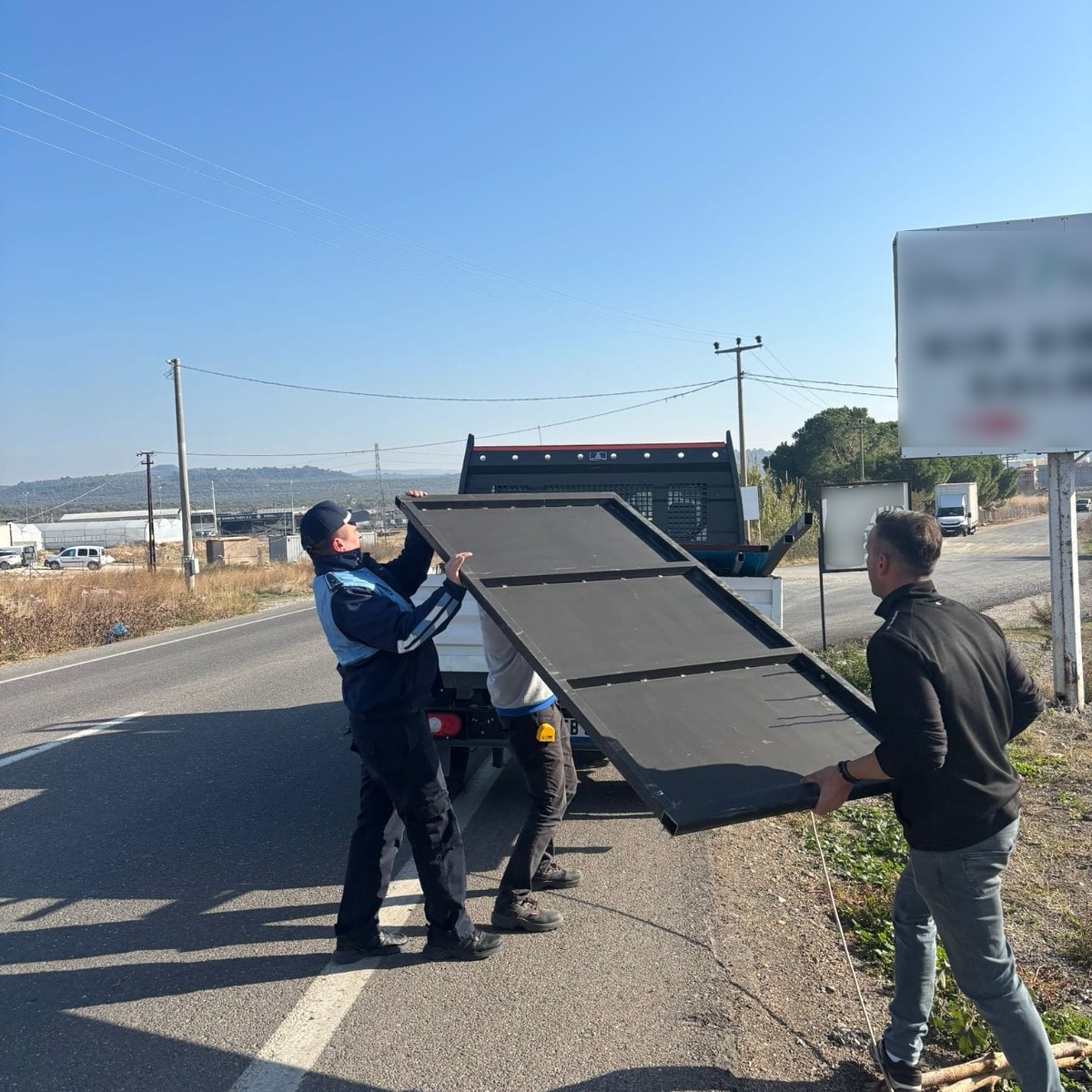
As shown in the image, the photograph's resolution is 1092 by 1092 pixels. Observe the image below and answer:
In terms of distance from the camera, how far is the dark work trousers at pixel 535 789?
441 cm

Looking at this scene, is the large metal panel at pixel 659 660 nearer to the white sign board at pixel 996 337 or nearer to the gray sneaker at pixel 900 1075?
Result: the gray sneaker at pixel 900 1075

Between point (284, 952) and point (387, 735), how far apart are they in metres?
1.10

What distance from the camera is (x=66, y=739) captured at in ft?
28.0

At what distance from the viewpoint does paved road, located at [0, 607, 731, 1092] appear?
327 cm

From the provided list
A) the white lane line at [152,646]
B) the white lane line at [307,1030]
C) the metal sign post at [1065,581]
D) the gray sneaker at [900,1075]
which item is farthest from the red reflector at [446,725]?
the white lane line at [152,646]

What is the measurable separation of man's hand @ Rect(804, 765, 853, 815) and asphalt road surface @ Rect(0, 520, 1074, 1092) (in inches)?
37.6

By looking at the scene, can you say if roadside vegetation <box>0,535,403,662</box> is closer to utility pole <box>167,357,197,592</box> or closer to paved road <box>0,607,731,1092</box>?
utility pole <box>167,357,197,592</box>

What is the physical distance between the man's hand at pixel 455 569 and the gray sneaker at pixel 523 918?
157cm

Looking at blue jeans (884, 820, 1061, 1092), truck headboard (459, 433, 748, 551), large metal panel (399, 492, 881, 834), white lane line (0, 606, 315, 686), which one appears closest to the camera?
blue jeans (884, 820, 1061, 1092)

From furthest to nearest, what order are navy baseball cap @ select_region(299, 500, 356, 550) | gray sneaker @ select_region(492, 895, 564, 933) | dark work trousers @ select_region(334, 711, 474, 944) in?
gray sneaker @ select_region(492, 895, 564, 933) < navy baseball cap @ select_region(299, 500, 356, 550) < dark work trousers @ select_region(334, 711, 474, 944)

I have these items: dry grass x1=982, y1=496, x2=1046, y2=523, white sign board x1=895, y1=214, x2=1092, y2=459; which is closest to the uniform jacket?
white sign board x1=895, y1=214, x2=1092, y2=459

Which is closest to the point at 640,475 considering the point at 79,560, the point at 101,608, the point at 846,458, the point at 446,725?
the point at 446,725

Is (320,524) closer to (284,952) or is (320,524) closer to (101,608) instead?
(284,952)

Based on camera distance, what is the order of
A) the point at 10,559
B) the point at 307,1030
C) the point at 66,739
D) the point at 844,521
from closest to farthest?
the point at 307,1030 < the point at 66,739 < the point at 844,521 < the point at 10,559
